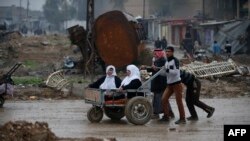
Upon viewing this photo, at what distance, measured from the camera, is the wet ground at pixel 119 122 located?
495 inches

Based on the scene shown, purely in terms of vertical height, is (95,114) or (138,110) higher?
(138,110)

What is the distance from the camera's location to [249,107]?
1811cm

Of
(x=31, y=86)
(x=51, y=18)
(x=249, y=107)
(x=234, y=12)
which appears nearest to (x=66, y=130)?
(x=249, y=107)

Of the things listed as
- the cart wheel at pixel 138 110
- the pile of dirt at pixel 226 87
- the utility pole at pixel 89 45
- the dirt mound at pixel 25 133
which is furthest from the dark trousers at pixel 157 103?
the utility pole at pixel 89 45

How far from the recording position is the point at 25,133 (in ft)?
33.3

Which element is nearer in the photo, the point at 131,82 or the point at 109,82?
the point at 131,82

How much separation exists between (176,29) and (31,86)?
4851 centimetres

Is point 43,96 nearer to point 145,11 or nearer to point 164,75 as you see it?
point 164,75

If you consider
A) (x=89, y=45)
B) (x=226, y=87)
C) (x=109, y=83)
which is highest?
(x=89, y=45)

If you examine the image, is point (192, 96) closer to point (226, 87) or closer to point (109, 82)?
point (109, 82)

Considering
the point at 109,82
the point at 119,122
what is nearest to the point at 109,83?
the point at 109,82

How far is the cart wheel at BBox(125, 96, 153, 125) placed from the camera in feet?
46.7

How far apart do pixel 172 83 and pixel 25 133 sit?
5353 millimetres

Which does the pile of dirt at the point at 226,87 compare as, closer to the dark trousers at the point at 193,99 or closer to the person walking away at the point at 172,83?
the dark trousers at the point at 193,99
